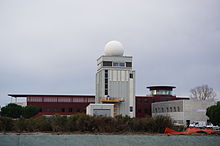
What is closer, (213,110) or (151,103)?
(213,110)

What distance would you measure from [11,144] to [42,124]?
5163mm

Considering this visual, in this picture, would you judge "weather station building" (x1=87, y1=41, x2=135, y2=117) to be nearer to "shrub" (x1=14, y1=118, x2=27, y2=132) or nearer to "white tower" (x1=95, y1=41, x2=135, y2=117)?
"white tower" (x1=95, y1=41, x2=135, y2=117)

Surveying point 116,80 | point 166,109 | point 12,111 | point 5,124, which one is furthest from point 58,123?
point 12,111

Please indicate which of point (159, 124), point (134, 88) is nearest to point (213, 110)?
point (134, 88)

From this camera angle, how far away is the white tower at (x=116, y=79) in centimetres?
6512

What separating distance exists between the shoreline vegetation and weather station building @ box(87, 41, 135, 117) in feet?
143

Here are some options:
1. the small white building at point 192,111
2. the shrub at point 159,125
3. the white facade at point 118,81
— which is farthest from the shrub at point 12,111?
the shrub at point 159,125

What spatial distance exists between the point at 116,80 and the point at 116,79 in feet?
0.66

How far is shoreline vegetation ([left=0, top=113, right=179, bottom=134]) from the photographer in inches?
770

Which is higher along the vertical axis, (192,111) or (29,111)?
(192,111)

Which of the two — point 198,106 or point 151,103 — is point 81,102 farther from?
point 198,106

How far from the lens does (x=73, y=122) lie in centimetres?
1988

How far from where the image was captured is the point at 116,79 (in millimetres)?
65562

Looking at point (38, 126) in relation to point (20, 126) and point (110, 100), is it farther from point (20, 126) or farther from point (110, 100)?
point (110, 100)
